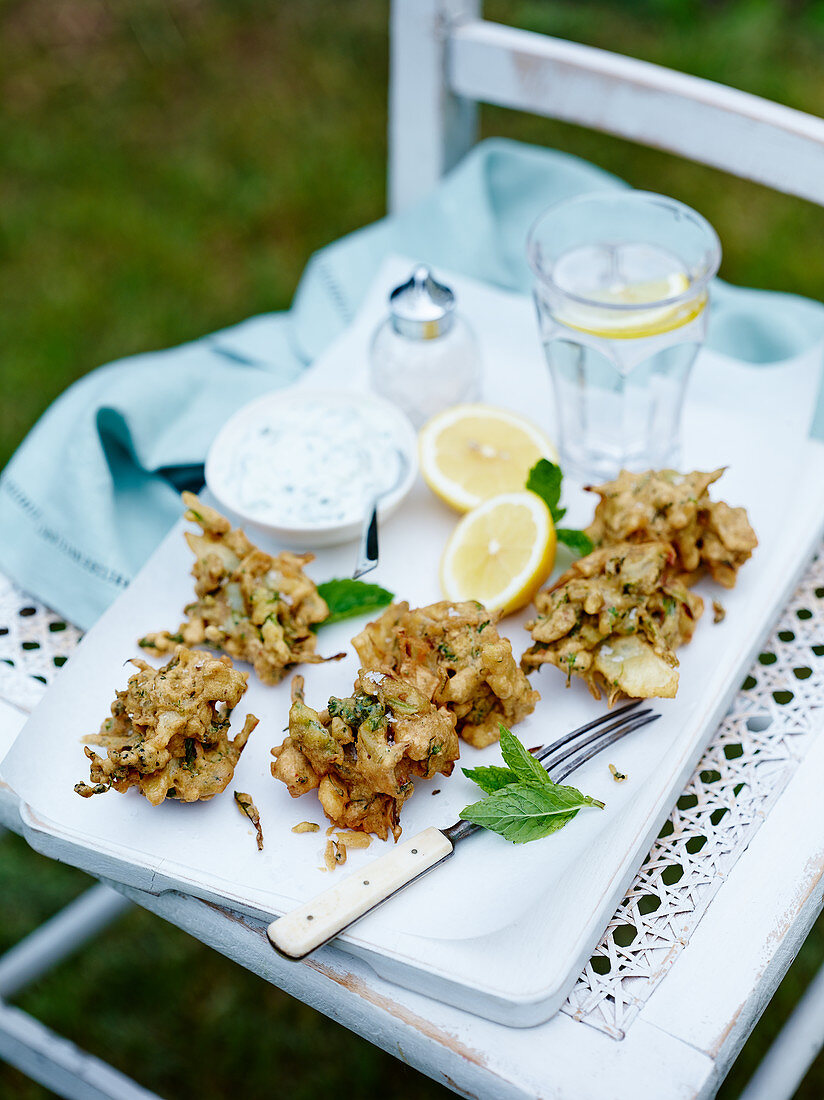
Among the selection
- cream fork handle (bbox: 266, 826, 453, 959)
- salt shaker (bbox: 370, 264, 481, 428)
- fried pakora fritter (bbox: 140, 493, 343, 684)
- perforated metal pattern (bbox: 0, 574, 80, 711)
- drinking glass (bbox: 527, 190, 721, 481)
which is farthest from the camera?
salt shaker (bbox: 370, 264, 481, 428)

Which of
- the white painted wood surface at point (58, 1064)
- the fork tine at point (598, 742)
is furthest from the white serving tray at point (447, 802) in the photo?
the white painted wood surface at point (58, 1064)

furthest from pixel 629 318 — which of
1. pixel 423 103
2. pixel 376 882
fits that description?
pixel 376 882

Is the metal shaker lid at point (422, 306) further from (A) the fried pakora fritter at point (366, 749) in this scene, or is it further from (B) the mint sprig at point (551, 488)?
(A) the fried pakora fritter at point (366, 749)

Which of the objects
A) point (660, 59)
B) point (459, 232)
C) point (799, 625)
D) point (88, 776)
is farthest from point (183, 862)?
point (660, 59)

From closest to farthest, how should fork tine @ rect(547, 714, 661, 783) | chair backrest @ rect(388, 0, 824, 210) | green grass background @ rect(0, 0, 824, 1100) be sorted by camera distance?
1. fork tine @ rect(547, 714, 661, 783)
2. chair backrest @ rect(388, 0, 824, 210)
3. green grass background @ rect(0, 0, 824, 1100)

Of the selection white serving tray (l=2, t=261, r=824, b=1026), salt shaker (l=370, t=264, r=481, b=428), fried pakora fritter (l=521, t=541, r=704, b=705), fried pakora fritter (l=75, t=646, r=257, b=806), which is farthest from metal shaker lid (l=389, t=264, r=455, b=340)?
fried pakora fritter (l=75, t=646, r=257, b=806)

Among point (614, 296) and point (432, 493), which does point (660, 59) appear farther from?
point (432, 493)

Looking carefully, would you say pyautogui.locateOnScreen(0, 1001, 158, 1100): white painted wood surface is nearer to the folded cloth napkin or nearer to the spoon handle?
the folded cloth napkin

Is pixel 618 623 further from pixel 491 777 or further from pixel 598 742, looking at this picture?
pixel 491 777
